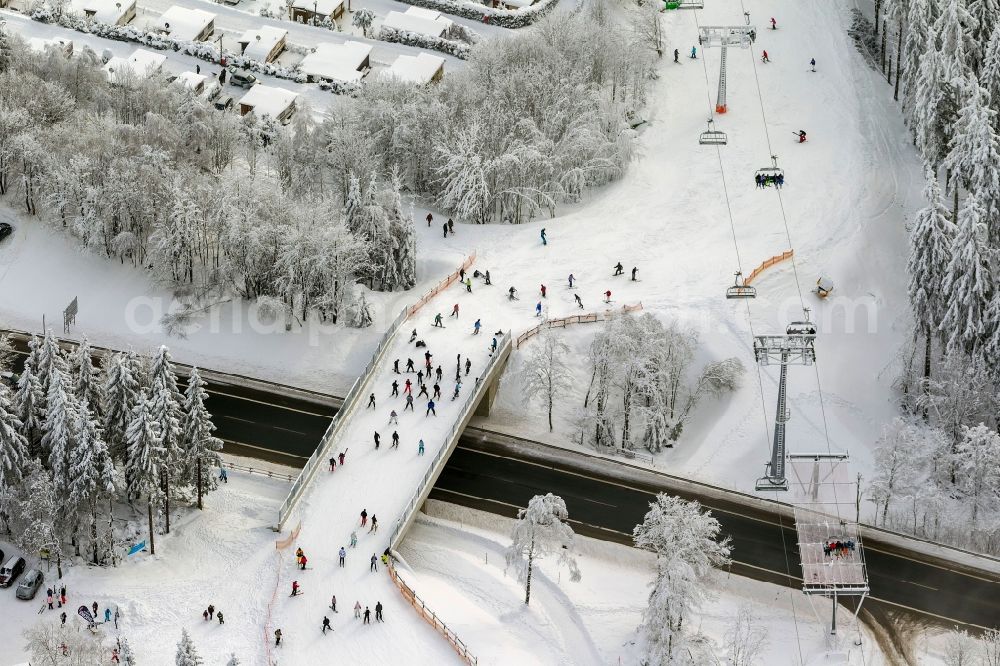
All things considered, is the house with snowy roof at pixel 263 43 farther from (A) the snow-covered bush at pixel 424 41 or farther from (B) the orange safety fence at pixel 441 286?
(B) the orange safety fence at pixel 441 286

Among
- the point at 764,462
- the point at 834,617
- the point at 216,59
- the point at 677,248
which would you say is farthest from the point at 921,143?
the point at 216,59

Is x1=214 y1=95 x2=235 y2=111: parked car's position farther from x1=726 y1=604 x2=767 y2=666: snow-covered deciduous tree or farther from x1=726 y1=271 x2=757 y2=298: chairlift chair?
x1=726 y1=604 x2=767 y2=666: snow-covered deciduous tree

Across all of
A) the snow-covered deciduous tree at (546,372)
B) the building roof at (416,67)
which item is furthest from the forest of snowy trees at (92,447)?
the building roof at (416,67)

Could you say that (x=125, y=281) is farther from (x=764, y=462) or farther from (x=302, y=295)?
(x=764, y=462)

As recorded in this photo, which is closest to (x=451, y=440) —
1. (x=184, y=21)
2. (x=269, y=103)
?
(x=269, y=103)

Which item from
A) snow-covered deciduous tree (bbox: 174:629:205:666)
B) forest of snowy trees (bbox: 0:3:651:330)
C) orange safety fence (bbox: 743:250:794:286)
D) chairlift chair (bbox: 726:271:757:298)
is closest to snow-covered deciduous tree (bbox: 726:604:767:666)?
chairlift chair (bbox: 726:271:757:298)

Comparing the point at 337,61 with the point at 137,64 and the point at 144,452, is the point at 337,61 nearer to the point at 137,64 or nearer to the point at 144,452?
the point at 137,64
